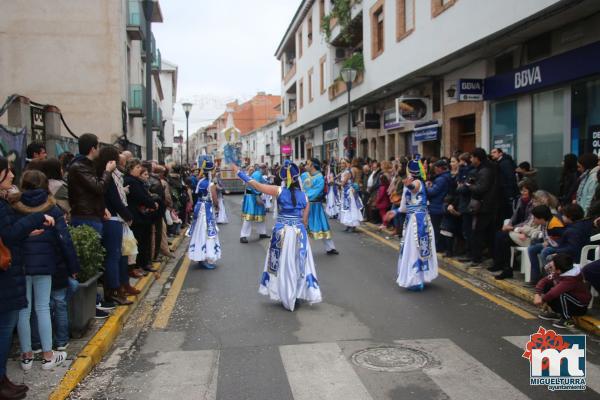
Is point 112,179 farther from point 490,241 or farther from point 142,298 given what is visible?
point 490,241

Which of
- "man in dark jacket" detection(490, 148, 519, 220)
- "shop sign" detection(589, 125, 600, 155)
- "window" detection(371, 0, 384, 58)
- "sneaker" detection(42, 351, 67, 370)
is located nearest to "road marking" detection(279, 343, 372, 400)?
"sneaker" detection(42, 351, 67, 370)

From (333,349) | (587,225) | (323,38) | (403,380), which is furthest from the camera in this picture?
(323,38)

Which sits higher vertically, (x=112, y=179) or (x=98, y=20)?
(x=98, y=20)

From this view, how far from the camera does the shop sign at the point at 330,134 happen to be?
1247 inches

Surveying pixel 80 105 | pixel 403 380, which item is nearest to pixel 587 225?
pixel 403 380

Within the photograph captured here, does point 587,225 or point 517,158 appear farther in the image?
point 517,158

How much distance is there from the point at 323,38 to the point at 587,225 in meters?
25.0

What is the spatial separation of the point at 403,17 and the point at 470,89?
5.19 m

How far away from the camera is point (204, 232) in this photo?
10188mm

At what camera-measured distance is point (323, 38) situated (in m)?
30.2

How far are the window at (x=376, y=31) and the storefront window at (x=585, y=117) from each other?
35.6 ft

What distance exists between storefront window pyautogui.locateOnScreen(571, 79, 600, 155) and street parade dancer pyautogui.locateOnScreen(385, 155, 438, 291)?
4508mm

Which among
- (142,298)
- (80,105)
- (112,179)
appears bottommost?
(142,298)

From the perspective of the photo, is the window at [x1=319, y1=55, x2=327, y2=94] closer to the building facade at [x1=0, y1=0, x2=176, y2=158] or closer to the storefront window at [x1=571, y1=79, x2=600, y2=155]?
the building facade at [x1=0, y1=0, x2=176, y2=158]
